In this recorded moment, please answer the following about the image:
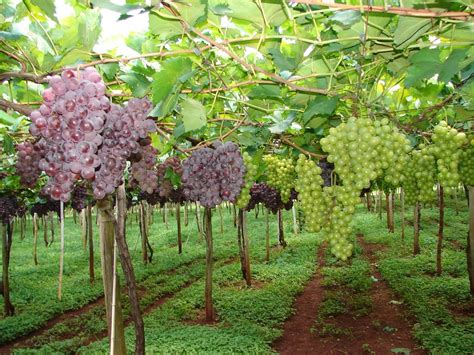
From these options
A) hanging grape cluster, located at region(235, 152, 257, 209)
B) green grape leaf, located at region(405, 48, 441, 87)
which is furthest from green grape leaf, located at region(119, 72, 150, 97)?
hanging grape cluster, located at region(235, 152, 257, 209)

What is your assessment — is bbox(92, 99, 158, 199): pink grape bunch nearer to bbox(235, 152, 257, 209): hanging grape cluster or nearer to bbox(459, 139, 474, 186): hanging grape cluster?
bbox(235, 152, 257, 209): hanging grape cluster

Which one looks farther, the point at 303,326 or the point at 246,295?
the point at 246,295

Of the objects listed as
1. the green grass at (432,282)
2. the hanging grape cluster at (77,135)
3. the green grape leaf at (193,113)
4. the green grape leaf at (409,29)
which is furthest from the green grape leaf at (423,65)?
the green grass at (432,282)

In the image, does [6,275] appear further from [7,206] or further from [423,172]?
[423,172]

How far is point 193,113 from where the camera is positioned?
8.09ft

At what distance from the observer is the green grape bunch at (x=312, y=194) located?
117 inches

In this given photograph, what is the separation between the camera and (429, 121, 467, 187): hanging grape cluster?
3.01 meters

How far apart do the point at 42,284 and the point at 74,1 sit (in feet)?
38.9

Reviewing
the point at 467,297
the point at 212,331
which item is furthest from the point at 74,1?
the point at 467,297

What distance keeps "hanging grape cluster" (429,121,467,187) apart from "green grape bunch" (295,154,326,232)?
3.28ft

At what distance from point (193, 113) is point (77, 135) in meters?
0.92

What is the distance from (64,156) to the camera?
5.62 ft

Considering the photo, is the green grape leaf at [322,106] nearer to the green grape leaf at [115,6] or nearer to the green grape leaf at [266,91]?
the green grape leaf at [266,91]

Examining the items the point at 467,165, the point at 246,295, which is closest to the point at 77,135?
the point at 467,165
